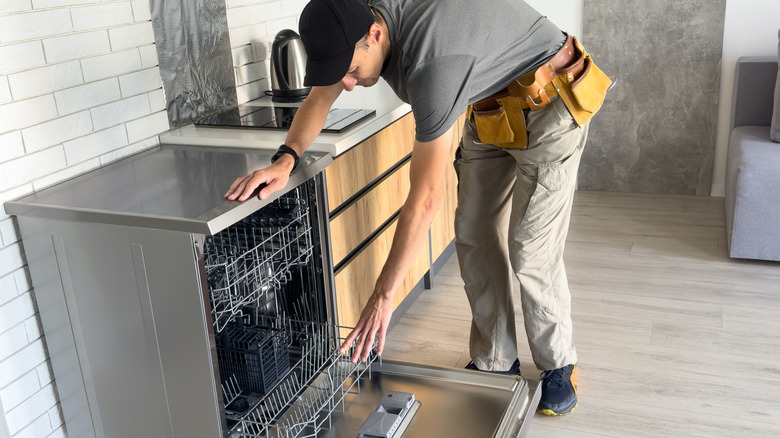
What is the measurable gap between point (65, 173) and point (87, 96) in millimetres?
211

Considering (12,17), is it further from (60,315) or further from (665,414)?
(665,414)

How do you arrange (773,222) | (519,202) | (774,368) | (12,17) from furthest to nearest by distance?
(773,222)
(774,368)
(519,202)
(12,17)

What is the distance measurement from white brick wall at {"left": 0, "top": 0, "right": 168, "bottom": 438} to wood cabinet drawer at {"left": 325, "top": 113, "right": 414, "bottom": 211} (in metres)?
0.57

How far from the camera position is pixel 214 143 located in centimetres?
206

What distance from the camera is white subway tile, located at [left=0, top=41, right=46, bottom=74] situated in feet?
5.27

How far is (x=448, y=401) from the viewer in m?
1.79

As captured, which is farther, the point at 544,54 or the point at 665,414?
the point at 665,414

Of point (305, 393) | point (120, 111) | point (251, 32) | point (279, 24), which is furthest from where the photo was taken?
point (279, 24)

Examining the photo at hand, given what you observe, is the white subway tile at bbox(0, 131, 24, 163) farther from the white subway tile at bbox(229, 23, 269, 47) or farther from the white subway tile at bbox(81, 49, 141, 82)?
the white subway tile at bbox(229, 23, 269, 47)

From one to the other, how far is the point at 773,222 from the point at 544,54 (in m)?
1.58

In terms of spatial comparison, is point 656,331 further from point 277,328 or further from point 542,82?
point 277,328

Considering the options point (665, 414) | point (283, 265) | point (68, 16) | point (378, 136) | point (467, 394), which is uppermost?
point (68, 16)

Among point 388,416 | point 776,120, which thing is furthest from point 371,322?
point 776,120

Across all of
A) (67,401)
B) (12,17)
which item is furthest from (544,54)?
(67,401)
